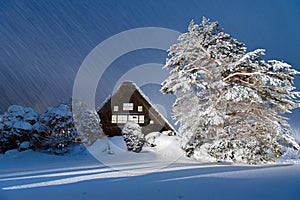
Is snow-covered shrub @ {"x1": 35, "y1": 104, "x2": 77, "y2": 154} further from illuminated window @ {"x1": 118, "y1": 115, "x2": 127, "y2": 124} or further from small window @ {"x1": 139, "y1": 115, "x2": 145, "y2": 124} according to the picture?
small window @ {"x1": 139, "y1": 115, "x2": 145, "y2": 124}

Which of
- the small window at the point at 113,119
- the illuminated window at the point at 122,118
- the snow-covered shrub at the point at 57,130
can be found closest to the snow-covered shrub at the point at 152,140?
the illuminated window at the point at 122,118

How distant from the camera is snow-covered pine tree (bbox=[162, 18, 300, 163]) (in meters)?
12.8

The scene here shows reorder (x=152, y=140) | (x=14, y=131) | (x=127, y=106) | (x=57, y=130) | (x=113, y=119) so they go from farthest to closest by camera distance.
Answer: (x=127, y=106)
(x=113, y=119)
(x=152, y=140)
(x=57, y=130)
(x=14, y=131)

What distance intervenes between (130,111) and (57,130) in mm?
12866

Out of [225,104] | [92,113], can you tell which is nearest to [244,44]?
[225,104]

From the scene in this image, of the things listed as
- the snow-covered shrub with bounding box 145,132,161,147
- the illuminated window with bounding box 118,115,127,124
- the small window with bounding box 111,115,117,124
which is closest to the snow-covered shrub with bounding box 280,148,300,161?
the snow-covered shrub with bounding box 145,132,161,147

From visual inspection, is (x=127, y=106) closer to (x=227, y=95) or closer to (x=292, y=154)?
(x=227, y=95)

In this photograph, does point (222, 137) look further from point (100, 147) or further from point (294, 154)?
point (294, 154)

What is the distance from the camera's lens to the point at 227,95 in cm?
1264

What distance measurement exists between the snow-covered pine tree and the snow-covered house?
12.5 meters

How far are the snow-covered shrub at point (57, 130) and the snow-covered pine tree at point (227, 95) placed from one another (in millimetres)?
7905

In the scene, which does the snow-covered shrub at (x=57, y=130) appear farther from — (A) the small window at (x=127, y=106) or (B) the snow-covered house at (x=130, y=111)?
(A) the small window at (x=127, y=106)

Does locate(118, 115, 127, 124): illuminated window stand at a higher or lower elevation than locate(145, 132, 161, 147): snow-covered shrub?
higher

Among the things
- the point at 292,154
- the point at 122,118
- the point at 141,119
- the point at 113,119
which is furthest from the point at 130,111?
the point at 292,154
